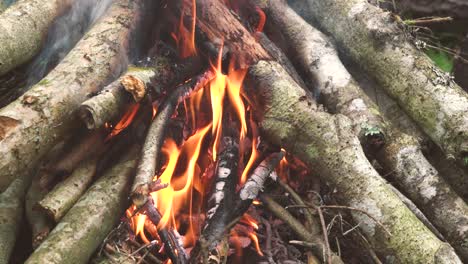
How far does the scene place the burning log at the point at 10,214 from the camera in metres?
2.69

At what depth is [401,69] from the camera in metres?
3.78

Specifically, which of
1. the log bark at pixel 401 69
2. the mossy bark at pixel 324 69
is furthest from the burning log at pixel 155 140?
the log bark at pixel 401 69

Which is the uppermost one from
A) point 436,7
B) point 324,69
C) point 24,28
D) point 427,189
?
point 24,28

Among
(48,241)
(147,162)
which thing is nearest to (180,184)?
(147,162)

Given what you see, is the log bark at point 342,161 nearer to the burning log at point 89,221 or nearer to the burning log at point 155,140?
the burning log at point 155,140

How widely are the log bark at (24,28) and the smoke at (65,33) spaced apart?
0.25 feet

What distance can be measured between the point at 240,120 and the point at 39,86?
1.38m

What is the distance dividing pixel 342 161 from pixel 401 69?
45.3 inches

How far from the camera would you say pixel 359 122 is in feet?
11.6

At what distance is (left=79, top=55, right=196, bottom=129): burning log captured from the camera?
2.79 metres

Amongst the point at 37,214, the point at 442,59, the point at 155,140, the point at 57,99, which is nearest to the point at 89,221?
the point at 37,214

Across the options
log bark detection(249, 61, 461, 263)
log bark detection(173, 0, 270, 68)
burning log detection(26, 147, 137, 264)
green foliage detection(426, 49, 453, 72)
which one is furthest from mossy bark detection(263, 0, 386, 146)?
burning log detection(26, 147, 137, 264)

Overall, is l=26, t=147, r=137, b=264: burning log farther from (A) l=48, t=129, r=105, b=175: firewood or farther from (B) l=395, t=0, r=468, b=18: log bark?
(B) l=395, t=0, r=468, b=18: log bark

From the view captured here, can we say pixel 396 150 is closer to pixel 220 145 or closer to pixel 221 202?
pixel 220 145
